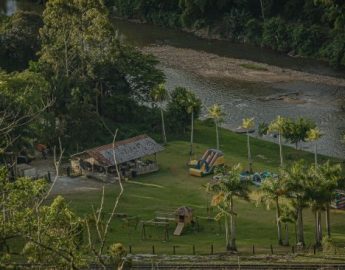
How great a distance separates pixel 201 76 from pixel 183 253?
54684 millimetres

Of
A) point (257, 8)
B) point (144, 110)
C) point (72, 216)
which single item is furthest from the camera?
point (257, 8)

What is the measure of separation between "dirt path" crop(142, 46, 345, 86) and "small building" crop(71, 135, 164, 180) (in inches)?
1347

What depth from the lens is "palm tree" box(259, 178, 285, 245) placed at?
54.4 m

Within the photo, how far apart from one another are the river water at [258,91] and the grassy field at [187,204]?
7.13 metres

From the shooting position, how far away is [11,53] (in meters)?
88.8

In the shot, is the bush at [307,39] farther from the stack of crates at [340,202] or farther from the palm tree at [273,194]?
the palm tree at [273,194]

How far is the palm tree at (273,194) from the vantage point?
5441 centimetres

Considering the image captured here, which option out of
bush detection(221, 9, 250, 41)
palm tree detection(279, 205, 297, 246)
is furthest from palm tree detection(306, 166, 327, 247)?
bush detection(221, 9, 250, 41)

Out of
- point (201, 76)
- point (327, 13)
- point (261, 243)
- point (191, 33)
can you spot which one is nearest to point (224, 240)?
point (261, 243)

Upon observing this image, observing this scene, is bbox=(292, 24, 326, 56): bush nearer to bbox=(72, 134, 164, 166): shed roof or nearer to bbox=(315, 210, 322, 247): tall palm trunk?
bbox=(72, 134, 164, 166): shed roof

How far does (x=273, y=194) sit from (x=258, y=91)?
149 feet

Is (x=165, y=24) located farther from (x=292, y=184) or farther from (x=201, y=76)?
(x=292, y=184)

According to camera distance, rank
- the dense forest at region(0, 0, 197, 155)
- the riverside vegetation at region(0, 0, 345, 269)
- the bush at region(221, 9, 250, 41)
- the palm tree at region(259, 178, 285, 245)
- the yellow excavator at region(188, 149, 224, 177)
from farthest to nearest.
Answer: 1. the bush at region(221, 9, 250, 41)
2. the dense forest at region(0, 0, 197, 155)
3. the yellow excavator at region(188, 149, 224, 177)
4. the riverside vegetation at region(0, 0, 345, 269)
5. the palm tree at region(259, 178, 285, 245)

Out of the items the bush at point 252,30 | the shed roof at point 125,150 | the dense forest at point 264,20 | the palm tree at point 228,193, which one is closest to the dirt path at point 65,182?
the shed roof at point 125,150
